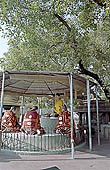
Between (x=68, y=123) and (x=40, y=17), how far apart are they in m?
4.45

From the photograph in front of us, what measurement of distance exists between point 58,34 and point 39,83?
2817 mm

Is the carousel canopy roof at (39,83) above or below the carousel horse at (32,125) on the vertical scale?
above

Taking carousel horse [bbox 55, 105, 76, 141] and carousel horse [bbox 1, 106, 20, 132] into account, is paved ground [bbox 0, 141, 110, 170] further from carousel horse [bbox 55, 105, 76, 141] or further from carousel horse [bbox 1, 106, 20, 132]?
carousel horse [bbox 1, 106, 20, 132]

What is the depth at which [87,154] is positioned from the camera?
20.0 feet

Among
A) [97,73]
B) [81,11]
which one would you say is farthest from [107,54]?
[81,11]

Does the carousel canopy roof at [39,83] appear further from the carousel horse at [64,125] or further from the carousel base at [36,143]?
the carousel base at [36,143]

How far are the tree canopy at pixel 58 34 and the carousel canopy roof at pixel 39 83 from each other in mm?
1199

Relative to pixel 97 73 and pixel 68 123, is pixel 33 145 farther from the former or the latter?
pixel 97 73

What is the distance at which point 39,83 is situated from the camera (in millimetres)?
9141

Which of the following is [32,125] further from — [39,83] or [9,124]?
[39,83]

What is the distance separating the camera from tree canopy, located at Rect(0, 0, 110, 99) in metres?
7.30

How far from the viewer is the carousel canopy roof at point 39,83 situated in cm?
633

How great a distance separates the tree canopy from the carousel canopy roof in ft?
3.93

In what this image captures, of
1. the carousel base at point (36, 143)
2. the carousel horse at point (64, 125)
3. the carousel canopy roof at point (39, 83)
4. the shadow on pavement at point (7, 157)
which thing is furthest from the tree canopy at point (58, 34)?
the shadow on pavement at point (7, 157)
